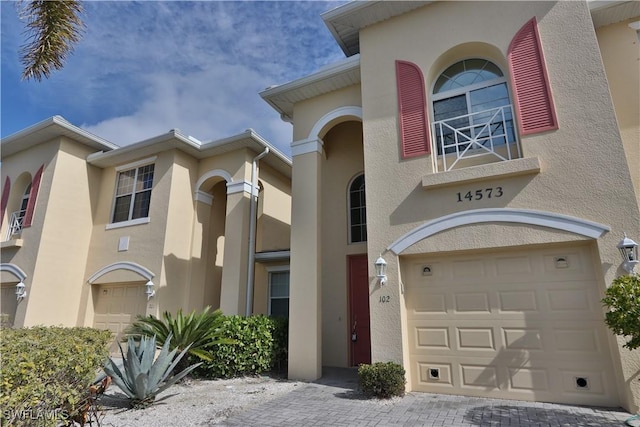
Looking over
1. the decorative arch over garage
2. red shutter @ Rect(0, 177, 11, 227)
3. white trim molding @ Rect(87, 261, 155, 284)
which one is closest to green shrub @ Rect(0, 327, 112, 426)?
white trim molding @ Rect(87, 261, 155, 284)

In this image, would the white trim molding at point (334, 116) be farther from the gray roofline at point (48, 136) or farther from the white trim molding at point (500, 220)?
the gray roofline at point (48, 136)

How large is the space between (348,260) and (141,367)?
18.1 ft

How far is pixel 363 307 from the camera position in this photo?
9.34 meters

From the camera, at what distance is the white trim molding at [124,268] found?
11.4 metres

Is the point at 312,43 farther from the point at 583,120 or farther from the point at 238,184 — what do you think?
the point at 583,120

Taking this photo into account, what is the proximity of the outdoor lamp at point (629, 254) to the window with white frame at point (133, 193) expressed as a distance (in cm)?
1248

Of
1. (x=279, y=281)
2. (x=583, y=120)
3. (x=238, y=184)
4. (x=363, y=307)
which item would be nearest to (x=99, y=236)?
(x=238, y=184)

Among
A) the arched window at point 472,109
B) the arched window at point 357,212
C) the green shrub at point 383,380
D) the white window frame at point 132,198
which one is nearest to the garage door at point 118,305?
the white window frame at point 132,198

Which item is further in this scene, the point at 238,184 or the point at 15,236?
the point at 15,236

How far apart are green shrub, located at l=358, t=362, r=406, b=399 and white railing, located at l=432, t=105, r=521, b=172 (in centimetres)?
379

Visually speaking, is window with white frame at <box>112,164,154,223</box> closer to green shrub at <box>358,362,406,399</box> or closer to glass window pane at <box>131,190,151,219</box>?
glass window pane at <box>131,190,151,219</box>

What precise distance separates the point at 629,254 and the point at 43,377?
298 inches

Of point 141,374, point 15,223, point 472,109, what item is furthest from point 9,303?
point 472,109

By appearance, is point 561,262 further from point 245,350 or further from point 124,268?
point 124,268
